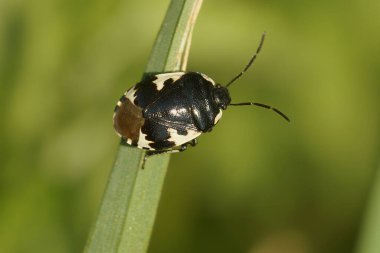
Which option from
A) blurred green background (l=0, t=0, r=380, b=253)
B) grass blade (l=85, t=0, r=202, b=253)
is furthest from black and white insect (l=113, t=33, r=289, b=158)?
blurred green background (l=0, t=0, r=380, b=253)

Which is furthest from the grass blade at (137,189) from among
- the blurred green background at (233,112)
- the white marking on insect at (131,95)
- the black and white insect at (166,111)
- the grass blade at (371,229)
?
the blurred green background at (233,112)

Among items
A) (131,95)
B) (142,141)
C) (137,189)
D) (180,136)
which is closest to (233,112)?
(180,136)

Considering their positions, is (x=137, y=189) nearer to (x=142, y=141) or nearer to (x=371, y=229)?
(x=142, y=141)

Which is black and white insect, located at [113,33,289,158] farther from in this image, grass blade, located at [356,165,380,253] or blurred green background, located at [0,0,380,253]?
grass blade, located at [356,165,380,253]

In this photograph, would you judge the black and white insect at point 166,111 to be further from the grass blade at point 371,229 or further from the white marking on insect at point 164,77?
the grass blade at point 371,229

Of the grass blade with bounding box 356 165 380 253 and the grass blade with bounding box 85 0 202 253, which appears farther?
the grass blade with bounding box 85 0 202 253

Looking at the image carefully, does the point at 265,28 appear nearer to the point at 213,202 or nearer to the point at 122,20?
the point at 122,20

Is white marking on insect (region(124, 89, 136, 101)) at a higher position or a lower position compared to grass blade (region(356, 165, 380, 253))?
higher
